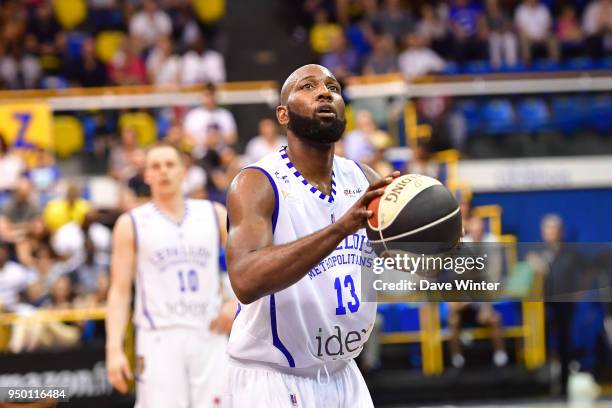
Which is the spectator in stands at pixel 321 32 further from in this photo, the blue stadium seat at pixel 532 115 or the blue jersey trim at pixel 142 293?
the blue jersey trim at pixel 142 293

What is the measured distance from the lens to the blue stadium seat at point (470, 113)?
15234mm

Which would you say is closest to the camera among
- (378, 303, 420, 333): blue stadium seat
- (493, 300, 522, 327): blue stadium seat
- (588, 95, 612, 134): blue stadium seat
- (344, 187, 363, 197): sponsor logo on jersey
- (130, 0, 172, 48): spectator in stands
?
(344, 187, 363, 197): sponsor logo on jersey

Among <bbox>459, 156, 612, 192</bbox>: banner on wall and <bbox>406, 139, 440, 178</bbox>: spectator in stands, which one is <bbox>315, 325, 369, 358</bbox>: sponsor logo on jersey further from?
<bbox>459, 156, 612, 192</bbox>: banner on wall

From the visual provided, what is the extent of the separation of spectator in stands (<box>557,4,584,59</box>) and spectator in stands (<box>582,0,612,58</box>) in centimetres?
15

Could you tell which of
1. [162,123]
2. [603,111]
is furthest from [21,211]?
[603,111]

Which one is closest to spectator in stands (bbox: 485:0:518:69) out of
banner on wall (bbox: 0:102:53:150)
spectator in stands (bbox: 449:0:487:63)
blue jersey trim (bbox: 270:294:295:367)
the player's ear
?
spectator in stands (bbox: 449:0:487:63)

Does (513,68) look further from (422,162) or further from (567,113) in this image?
(422,162)

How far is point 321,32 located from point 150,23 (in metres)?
2.75

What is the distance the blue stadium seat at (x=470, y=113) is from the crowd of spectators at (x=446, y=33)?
80 cm

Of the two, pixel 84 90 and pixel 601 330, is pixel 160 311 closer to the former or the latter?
pixel 601 330

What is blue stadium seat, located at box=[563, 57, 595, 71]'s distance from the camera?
54.2ft

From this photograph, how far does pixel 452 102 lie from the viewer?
1516 cm

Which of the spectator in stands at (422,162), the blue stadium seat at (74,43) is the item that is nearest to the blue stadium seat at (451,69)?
the spectator in stands at (422,162)

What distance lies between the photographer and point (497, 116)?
1538 centimetres
